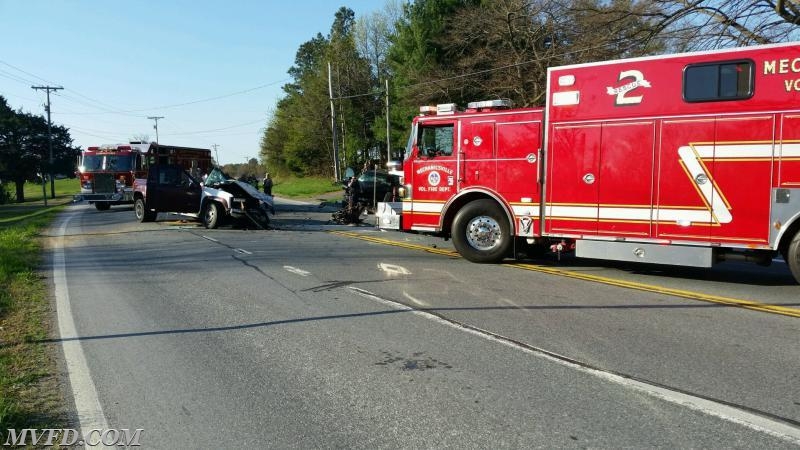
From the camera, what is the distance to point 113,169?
27109mm

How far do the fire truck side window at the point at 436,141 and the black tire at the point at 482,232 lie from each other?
3.75 ft

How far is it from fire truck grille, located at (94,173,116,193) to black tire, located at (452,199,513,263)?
21520 mm

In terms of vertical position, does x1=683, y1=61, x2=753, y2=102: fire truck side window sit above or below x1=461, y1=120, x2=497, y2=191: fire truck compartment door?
above

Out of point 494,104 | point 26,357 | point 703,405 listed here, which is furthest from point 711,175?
point 26,357

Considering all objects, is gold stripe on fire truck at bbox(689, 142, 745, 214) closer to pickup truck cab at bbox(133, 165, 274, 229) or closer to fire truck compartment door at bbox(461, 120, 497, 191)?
fire truck compartment door at bbox(461, 120, 497, 191)

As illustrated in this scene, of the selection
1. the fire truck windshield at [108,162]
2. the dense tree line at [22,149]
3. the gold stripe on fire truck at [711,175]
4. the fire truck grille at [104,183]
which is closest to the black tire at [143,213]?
the fire truck grille at [104,183]

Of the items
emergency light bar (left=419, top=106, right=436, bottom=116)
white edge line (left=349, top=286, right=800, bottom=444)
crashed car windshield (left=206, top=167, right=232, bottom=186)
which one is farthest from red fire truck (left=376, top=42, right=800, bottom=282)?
crashed car windshield (left=206, top=167, right=232, bottom=186)

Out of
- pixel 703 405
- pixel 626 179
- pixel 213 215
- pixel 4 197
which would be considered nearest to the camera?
pixel 703 405

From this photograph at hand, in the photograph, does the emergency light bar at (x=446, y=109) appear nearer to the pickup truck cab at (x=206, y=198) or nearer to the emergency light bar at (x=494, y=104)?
the emergency light bar at (x=494, y=104)

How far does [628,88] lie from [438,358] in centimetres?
572

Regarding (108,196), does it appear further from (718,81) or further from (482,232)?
(718,81)

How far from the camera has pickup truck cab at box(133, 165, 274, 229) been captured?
17.5m

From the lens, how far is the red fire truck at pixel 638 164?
793 centimetres

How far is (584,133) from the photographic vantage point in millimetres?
9336
